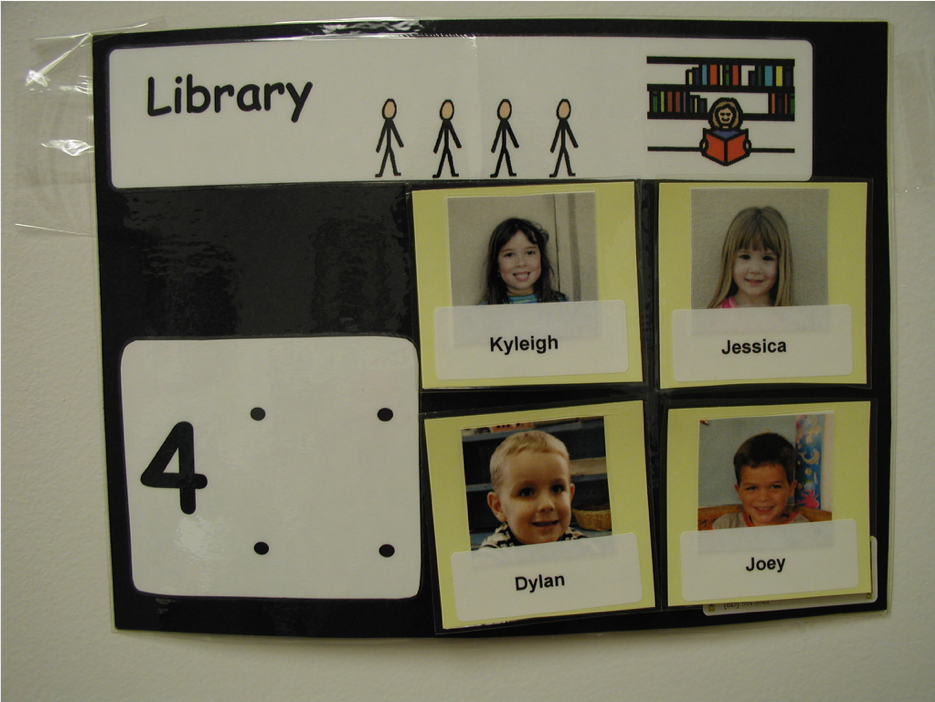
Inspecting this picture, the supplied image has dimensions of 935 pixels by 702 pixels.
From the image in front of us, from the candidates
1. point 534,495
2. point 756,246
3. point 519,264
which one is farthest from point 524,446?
point 756,246

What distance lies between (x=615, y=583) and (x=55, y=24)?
0.74 metres

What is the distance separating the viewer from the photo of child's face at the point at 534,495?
1.49 ft

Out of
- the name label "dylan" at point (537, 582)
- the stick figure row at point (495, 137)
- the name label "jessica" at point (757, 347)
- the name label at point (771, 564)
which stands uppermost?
the stick figure row at point (495, 137)

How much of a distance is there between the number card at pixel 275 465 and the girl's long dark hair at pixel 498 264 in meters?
0.10

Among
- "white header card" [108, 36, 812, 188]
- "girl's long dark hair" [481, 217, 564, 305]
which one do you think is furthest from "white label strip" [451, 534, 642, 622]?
"white header card" [108, 36, 812, 188]

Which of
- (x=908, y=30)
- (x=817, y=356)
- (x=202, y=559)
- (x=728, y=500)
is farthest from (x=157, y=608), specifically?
(x=908, y=30)

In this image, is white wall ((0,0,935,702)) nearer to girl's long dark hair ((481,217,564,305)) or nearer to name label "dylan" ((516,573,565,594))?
name label "dylan" ((516,573,565,594))

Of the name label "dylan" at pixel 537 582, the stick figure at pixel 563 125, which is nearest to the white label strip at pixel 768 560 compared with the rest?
the name label "dylan" at pixel 537 582

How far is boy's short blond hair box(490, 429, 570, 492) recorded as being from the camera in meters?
0.46

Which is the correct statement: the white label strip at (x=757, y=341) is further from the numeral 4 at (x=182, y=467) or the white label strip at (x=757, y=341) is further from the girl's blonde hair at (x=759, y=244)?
the numeral 4 at (x=182, y=467)

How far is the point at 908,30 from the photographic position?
0.47m

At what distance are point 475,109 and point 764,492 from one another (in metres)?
0.44

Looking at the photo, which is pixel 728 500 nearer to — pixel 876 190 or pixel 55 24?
pixel 876 190

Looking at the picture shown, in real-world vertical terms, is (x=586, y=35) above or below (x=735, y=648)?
above
